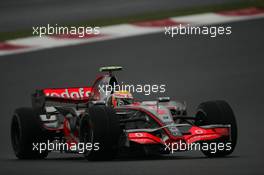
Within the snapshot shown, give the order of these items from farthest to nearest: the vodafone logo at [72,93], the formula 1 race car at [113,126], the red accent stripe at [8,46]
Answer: the red accent stripe at [8,46] → the vodafone logo at [72,93] → the formula 1 race car at [113,126]

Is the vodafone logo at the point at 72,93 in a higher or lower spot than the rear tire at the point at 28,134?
higher

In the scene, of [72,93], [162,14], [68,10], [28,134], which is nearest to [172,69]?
[162,14]

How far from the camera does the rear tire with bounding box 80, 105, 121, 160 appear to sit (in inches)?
547

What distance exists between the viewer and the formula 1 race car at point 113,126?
46.2 ft

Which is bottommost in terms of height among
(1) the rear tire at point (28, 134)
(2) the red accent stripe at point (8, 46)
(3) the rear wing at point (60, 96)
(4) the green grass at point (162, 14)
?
(1) the rear tire at point (28, 134)

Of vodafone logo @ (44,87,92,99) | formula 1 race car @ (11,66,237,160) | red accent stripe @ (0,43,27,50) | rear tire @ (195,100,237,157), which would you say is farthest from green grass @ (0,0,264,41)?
rear tire @ (195,100,237,157)

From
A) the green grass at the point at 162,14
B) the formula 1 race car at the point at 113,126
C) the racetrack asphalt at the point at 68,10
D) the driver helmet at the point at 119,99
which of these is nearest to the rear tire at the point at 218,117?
the formula 1 race car at the point at 113,126

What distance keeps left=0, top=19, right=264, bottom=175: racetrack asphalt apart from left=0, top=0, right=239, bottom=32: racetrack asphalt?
2389 mm

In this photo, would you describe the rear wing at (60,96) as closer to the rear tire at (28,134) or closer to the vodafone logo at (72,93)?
the vodafone logo at (72,93)

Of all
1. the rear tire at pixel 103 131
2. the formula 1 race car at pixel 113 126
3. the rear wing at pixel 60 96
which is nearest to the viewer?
the rear tire at pixel 103 131

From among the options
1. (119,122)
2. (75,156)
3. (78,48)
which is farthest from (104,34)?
(119,122)

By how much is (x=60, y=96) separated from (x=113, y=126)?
2.85 m

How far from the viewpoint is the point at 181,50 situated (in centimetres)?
2352

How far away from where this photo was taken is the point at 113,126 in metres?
14.0
